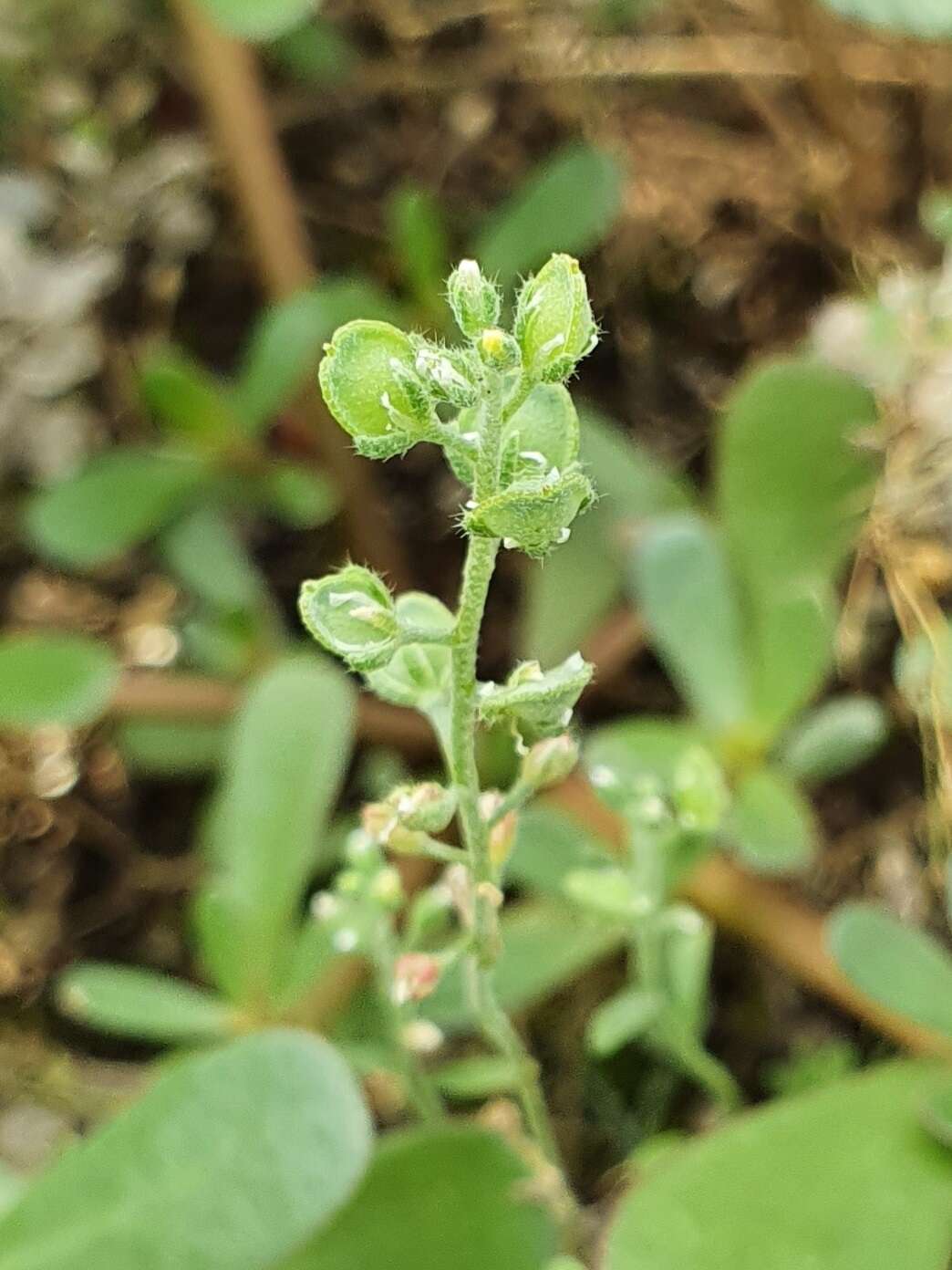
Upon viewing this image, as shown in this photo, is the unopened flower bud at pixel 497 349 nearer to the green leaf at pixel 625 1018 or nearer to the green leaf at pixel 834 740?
the green leaf at pixel 625 1018

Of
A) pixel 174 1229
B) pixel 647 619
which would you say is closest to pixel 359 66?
pixel 647 619

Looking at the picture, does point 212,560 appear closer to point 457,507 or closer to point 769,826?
point 457,507

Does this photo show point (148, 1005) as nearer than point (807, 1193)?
No

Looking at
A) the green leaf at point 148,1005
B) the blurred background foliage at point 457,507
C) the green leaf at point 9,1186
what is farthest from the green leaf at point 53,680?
the green leaf at point 9,1186

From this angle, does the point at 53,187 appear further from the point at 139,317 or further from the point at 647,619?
the point at 647,619

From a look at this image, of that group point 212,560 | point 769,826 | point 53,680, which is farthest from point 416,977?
point 212,560

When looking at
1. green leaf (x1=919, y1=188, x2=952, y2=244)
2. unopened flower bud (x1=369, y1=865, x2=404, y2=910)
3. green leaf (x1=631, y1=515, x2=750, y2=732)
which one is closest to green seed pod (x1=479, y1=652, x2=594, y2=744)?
unopened flower bud (x1=369, y1=865, x2=404, y2=910)

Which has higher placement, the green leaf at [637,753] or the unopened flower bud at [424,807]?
the unopened flower bud at [424,807]
